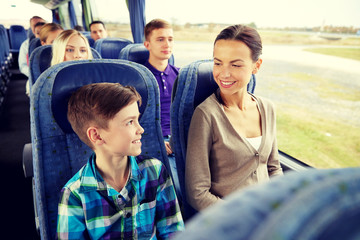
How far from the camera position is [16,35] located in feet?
31.1

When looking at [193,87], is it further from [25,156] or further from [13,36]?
[13,36]

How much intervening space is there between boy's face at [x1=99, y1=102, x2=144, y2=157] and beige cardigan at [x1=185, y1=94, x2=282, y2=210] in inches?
13.0

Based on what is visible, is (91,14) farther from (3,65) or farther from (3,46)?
(3,65)

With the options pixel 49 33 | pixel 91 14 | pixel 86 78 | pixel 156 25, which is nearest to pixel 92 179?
pixel 86 78

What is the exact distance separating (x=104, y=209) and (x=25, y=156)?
2.26 feet

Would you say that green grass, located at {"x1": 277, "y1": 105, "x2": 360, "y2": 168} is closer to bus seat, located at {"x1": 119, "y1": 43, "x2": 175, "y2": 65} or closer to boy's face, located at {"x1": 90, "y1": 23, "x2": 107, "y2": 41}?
bus seat, located at {"x1": 119, "y1": 43, "x2": 175, "y2": 65}

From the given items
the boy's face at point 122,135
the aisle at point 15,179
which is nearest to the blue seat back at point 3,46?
the aisle at point 15,179

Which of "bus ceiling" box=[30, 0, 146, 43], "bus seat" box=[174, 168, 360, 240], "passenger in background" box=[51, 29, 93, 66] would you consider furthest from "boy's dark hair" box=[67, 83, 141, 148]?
"bus ceiling" box=[30, 0, 146, 43]

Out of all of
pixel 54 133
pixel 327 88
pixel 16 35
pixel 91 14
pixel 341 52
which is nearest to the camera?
pixel 54 133

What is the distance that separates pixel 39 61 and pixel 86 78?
1468mm

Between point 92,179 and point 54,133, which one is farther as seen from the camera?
point 54,133

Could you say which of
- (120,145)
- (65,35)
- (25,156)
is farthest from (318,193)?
(65,35)

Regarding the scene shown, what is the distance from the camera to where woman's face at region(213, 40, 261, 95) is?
4.14 ft

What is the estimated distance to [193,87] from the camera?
1387mm
